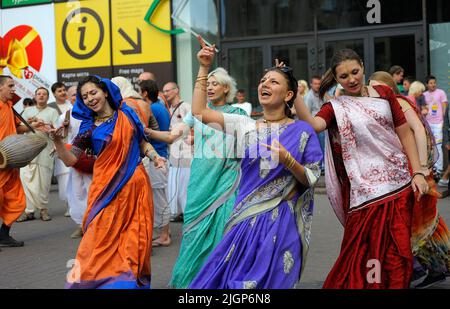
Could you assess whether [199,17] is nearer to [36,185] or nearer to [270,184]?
[36,185]

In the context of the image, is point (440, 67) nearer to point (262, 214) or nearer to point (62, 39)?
point (62, 39)

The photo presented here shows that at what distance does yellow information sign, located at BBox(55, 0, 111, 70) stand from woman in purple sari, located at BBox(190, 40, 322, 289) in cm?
1209

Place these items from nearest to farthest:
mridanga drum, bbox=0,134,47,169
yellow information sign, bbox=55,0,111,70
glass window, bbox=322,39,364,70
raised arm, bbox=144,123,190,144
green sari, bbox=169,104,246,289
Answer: green sari, bbox=169,104,246,289 < raised arm, bbox=144,123,190,144 < mridanga drum, bbox=0,134,47,169 < glass window, bbox=322,39,364,70 < yellow information sign, bbox=55,0,111,70

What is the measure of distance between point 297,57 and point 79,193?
762 cm

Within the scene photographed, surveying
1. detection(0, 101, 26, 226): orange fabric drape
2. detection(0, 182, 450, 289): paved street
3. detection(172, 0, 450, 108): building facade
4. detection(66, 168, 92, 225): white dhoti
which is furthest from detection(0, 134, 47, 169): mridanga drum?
detection(172, 0, 450, 108): building facade

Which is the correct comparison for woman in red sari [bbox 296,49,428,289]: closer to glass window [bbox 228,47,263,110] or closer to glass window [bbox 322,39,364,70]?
glass window [bbox 322,39,364,70]

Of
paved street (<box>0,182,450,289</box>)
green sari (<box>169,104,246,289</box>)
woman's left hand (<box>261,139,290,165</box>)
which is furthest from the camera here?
paved street (<box>0,182,450,289</box>)

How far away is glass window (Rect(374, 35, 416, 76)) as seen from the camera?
534 inches

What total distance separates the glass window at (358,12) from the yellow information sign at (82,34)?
4835mm

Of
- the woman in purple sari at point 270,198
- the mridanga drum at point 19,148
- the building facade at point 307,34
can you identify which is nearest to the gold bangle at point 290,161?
the woman in purple sari at point 270,198

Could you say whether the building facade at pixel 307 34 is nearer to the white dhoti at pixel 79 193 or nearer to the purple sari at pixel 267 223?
the white dhoti at pixel 79 193

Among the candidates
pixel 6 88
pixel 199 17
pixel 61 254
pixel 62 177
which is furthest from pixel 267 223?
pixel 199 17

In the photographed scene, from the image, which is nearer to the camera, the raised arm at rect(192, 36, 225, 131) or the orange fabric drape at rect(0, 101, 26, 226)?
the raised arm at rect(192, 36, 225, 131)

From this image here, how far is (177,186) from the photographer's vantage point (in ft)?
29.1
